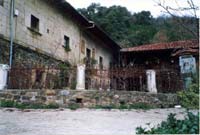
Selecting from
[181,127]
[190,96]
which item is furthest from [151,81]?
[181,127]

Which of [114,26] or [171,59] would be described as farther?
[114,26]

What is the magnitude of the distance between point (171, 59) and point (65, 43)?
243 inches

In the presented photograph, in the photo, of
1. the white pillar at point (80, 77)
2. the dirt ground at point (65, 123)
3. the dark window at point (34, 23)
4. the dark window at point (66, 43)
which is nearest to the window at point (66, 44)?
the dark window at point (66, 43)

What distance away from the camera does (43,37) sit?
540 inches

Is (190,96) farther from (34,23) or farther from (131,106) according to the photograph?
(34,23)

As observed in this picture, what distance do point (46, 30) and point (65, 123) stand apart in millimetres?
8070

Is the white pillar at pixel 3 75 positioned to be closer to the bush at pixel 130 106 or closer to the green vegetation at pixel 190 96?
the bush at pixel 130 106

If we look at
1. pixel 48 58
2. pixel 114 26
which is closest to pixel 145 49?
pixel 48 58

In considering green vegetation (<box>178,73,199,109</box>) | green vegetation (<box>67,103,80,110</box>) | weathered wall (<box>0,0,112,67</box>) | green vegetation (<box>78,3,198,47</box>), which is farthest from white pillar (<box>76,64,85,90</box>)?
green vegetation (<box>78,3,198,47</box>)

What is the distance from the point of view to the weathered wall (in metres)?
11.9

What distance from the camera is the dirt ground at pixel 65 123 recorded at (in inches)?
219

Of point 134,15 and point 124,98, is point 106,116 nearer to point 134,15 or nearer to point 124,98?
point 124,98

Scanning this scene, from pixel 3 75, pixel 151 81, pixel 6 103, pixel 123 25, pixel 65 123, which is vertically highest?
pixel 123 25

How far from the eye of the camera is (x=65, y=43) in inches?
632
